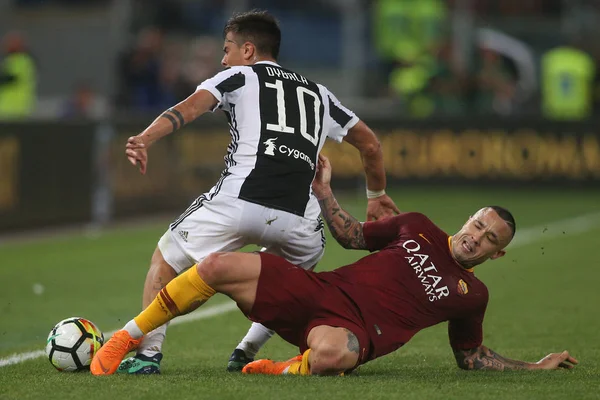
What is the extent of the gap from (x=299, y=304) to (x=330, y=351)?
307 millimetres

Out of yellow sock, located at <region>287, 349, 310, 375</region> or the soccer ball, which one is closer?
yellow sock, located at <region>287, 349, 310, 375</region>

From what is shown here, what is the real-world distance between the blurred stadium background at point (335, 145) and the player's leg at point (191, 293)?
362 centimetres

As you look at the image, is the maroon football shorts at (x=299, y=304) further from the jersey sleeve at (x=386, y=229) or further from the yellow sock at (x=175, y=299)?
the jersey sleeve at (x=386, y=229)

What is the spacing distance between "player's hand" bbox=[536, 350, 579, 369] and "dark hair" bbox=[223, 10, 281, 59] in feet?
7.41

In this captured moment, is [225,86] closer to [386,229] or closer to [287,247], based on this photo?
[287,247]

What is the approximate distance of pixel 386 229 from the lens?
6715 millimetres

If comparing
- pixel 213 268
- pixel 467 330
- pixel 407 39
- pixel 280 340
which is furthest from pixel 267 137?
pixel 407 39

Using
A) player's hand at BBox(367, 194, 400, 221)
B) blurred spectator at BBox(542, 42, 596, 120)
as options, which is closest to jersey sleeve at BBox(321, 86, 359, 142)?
player's hand at BBox(367, 194, 400, 221)

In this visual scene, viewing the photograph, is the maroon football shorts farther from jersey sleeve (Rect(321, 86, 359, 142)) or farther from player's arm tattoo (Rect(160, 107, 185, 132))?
jersey sleeve (Rect(321, 86, 359, 142))

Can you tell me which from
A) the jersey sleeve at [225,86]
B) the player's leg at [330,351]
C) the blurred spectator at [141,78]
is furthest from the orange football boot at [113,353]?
the blurred spectator at [141,78]

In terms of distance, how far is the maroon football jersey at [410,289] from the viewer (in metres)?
6.31

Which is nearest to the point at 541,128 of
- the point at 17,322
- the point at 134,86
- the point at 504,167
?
the point at 504,167

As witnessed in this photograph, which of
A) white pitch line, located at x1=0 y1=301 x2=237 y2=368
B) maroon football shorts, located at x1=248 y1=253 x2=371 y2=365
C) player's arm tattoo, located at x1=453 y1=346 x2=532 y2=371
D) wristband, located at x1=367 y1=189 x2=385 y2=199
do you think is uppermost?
wristband, located at x1=367 y1=189 x2=385 y2=199

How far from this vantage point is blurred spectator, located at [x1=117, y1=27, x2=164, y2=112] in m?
20.8
